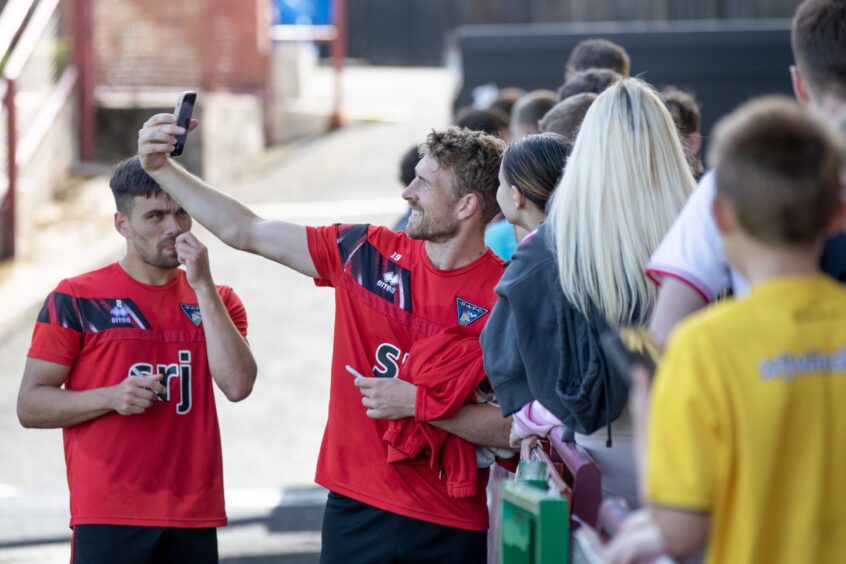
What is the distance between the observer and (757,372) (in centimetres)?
215

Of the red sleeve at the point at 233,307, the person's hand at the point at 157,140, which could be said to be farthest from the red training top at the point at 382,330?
the person's hand at the point at 157,140

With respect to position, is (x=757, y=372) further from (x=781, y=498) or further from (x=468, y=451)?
(x=468, y=451)

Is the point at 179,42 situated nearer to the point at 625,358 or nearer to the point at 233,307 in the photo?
the point at 233,307

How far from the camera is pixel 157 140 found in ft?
12.8

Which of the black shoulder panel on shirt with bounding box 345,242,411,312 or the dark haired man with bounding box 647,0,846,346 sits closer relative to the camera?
the dark haired man with bounding box 647,0,846,346

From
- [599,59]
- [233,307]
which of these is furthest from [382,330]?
[599,59]

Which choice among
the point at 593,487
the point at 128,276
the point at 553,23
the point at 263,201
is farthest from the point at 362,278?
the point at 553,23

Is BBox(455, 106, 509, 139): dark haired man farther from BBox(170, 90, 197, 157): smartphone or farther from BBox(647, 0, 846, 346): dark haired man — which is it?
BBox(647, 0, 846, 346): dark haired man

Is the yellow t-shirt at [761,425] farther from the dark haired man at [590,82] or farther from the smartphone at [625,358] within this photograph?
the dark haired man at [590,82]

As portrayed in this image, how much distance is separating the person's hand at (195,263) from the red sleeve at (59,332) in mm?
402

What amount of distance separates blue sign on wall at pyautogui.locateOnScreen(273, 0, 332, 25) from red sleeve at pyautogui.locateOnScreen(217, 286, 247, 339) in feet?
41.6

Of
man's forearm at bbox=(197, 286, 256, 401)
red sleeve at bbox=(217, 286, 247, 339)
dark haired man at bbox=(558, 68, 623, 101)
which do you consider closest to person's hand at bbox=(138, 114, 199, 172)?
man's forearm at bbox=(197, 286, 256, 401)

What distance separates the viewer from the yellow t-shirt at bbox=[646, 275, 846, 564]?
2.13 meters

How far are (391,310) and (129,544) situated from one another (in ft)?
3.85
